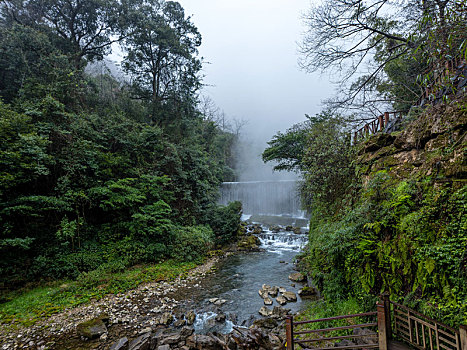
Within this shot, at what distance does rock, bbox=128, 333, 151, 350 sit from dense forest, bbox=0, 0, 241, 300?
148 inches

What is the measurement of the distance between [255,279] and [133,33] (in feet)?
47.8

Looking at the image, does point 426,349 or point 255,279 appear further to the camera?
point 255,279

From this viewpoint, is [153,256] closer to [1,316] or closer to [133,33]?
[1,316]

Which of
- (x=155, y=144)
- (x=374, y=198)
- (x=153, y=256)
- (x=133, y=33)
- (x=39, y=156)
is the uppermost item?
(x=133, y=33)

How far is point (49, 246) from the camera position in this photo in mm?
7375

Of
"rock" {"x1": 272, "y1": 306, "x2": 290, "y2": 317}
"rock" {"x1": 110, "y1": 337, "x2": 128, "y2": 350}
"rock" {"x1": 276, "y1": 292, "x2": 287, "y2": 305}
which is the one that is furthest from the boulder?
"rock" {"x1": 110, "y1": 337, "x2": 128, "y2": 350}

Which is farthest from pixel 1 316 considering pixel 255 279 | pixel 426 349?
pixel 426 349

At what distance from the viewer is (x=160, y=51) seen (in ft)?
41.9

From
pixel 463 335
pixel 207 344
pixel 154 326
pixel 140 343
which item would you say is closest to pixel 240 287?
pixel 154 326

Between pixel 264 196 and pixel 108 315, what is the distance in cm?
1921

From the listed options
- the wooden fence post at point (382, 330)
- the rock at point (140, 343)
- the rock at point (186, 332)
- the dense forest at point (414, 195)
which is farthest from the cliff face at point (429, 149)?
the rock at point (140, 343)

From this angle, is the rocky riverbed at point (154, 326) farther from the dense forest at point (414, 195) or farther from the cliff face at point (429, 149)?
the cliff face at point (429, 149)

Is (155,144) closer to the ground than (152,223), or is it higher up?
higher up

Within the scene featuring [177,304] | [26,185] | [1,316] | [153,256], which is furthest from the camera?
[153,256]
